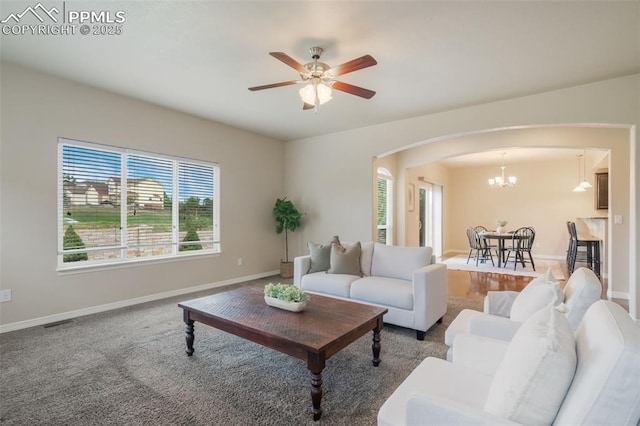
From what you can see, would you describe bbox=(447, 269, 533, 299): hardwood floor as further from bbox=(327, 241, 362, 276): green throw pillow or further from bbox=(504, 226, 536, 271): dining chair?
bbox=(327, 241, 362, 276): green throw pillow

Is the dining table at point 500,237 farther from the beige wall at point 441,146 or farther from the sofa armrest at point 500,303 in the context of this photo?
the sofa armrest at point 500,303

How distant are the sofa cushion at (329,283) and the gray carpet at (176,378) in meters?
0.67

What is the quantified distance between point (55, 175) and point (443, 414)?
4409 mm

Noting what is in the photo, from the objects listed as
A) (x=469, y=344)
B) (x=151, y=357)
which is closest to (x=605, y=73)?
(x=469, y=344)

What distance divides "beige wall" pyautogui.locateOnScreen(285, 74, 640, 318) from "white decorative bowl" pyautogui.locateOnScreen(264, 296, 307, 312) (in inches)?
122

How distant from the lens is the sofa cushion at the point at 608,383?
32.9 inches

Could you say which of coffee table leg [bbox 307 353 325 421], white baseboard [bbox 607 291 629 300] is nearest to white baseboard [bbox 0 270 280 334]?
coffee table leg [bbox 307 353 325 421]

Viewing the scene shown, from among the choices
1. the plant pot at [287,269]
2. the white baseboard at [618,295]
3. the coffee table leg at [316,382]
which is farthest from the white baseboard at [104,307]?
the white baseboard at [618,295]

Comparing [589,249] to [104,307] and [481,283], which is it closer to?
[481,283]

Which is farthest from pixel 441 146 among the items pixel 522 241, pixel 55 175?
pixel 55 175

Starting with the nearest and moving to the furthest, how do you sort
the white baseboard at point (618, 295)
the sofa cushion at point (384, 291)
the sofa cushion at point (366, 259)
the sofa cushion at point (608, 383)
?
the sofa cushion at point (608, 383)
the sofa cushion at point (384, 291)
the sofa cushion at point (366, 259)
the white baseboard at point (618, 295)

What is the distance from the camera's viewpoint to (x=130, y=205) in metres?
4.25

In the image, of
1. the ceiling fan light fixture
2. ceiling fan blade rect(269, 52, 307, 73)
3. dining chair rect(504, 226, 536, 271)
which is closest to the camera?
ceiling fan blade rect(269, 52, 307, 73)

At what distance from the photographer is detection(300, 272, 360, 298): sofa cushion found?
3.56 metres
